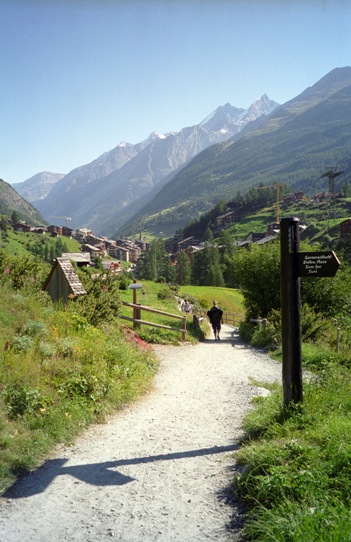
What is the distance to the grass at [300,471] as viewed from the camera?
11.3 ft

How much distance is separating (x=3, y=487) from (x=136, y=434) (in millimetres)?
2365

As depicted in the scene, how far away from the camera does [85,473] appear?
5.41m

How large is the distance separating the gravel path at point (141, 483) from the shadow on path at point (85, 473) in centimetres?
1

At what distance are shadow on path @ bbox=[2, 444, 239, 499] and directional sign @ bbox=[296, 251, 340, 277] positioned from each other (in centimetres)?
275

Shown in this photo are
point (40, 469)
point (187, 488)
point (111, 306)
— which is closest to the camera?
point (187, 488)

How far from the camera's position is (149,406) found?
27.8ft

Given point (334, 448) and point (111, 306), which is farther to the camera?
point (111, 306)

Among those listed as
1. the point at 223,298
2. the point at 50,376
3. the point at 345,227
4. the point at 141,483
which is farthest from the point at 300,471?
the point at 345,227

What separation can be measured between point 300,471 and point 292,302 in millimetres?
2509

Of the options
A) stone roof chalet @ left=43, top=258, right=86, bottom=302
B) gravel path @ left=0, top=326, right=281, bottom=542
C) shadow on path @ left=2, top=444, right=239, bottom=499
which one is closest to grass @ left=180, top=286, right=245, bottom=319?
stone roof chalet @ left=43, top=258, right=86, bottom=302

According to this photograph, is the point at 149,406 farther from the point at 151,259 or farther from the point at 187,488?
the point at 151,259

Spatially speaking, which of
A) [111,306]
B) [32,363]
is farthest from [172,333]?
[32,363]

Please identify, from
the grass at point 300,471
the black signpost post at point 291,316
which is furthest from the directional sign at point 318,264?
the grass at point 300,471

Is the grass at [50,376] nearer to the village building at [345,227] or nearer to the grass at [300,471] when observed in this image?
the grass at [300,471]
